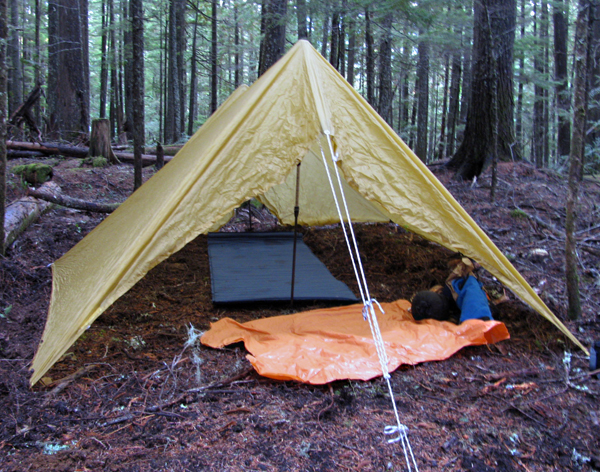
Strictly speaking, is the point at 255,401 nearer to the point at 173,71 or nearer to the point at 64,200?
the point at 64,200

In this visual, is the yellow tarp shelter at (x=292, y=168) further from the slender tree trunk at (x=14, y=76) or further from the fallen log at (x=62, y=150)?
the slender tree trunk at (x=14, y=76)

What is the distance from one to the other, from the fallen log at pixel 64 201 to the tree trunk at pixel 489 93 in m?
5.95

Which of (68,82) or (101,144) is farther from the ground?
(68,82)

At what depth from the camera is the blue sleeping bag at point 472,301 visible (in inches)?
132

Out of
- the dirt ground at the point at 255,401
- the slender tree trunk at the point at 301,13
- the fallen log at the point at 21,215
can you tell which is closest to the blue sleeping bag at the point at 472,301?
the dirt ground at the point at 255,401

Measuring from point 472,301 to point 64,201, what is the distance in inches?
217

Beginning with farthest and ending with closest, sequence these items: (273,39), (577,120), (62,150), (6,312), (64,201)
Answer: (62,150) → (273,39) → (64,201) → (6,312) → (577,120)

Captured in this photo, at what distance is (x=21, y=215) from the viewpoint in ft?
16.7

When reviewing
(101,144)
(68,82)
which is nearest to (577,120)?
(101,144)

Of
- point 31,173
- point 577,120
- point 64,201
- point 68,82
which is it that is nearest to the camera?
point 577,120

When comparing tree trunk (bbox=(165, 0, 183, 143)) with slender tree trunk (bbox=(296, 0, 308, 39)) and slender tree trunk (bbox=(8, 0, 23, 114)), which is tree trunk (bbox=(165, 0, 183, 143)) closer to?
slender tree trunk (bbox=(8, 0, 23, 114))

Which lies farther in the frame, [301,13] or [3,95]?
[301,13]

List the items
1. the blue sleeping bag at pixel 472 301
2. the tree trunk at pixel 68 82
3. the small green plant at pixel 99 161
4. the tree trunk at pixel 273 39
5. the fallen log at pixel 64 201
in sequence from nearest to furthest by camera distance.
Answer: the blue sleeping bag at pixel 472 301
the fallen log at pixel 64 201
the tree trunk at pixel 273 39
the small green plant at pixel 99 161
the tree trunk at pixel 68 82

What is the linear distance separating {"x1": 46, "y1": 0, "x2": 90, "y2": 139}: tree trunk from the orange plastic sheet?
9.12 m
